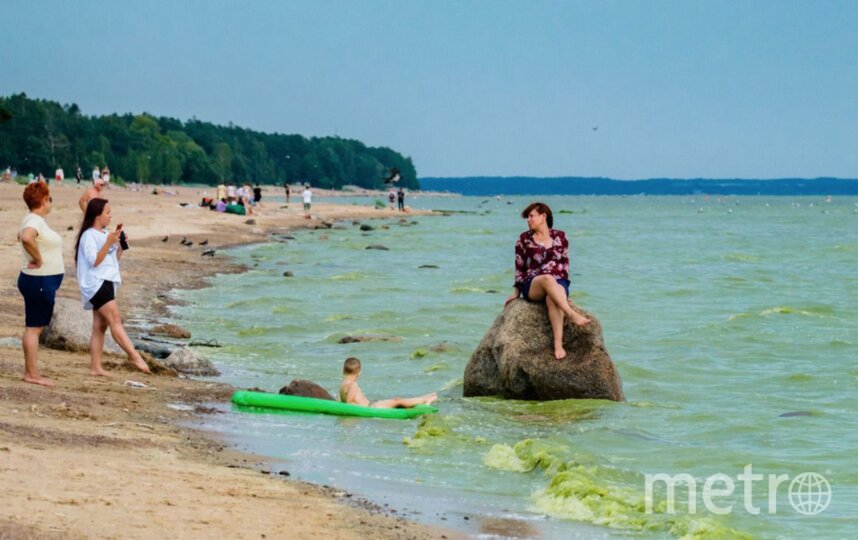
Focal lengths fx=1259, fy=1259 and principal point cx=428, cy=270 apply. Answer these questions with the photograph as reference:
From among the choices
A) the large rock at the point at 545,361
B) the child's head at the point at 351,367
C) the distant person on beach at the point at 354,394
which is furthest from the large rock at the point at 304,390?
the large rock at the point at 545,361

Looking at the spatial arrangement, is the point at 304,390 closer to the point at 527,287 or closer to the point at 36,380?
the point at 527,287

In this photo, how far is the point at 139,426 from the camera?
976 cm

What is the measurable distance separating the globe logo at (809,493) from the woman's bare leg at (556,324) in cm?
305

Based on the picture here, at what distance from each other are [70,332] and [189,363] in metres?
1.31

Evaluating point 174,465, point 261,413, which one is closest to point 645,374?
point 261,413

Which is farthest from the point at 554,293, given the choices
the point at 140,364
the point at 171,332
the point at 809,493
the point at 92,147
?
the point at 92,147

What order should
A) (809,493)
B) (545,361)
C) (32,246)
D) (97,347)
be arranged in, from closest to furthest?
1. (809,493)
2. (32,246)
3. (97,347)
4. (545,361)

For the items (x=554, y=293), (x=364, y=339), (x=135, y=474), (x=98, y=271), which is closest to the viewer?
(x=135, y=474)

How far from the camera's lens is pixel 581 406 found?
40.9ft

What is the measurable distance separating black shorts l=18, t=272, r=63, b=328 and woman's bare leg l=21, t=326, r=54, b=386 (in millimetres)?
59

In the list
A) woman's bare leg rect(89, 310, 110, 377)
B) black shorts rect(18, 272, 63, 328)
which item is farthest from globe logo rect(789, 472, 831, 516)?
woman's bare leg rect(89, 310, 110, 377)

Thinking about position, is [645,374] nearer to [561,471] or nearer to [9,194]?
[561,471]

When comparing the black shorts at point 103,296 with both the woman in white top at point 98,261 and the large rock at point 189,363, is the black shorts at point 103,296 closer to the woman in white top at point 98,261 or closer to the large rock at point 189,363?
the woman in white top at point 98,261

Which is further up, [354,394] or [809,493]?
[354,394]
